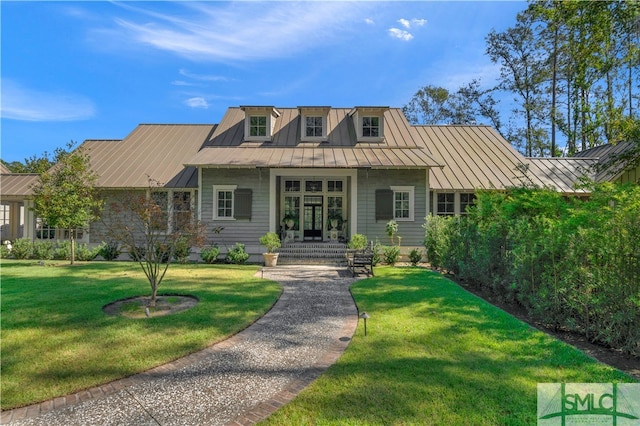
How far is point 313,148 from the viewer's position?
1598 cm

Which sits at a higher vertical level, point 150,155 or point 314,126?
point 314,126

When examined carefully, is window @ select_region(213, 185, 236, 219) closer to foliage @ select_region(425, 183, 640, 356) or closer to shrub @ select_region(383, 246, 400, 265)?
shrub @ select_region(383, 246, 400, 265)

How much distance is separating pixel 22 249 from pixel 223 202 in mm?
8925

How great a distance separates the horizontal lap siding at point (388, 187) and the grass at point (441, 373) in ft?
27.9

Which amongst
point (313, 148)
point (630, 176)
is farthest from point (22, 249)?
point (630, 176)

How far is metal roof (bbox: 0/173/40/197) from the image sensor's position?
1520 cm

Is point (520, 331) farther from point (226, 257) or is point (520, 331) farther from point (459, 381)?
point (226, 257)

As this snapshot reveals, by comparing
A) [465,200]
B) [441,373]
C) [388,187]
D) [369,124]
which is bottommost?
[441,373]

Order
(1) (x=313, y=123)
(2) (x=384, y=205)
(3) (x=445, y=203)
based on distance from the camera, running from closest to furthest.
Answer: (2) (x=384, y=205) < (3) (x=445, y=203) < (1) (x=313, y=123)

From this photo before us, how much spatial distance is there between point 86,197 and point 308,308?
1075 cm

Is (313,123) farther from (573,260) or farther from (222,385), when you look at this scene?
(222,385)

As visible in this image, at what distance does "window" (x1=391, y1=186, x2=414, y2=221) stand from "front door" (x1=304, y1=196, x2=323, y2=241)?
12.6 ft

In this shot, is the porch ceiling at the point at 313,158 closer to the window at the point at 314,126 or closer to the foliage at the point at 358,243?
the window at the point at 314,126

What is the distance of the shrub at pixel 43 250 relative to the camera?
13.9 metres
